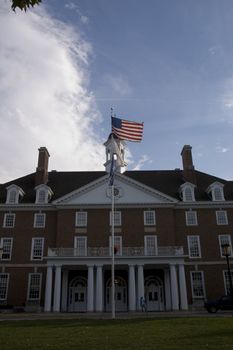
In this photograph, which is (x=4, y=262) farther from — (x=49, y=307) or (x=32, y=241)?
(x=49, y=307)

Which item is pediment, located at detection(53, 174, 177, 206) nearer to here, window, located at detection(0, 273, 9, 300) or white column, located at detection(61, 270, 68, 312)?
white column, located at detection(61, 270, 68, 312)

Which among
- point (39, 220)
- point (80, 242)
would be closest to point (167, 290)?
point (80, 242)

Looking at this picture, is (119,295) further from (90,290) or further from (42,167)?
(42,167)

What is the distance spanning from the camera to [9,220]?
39031mm

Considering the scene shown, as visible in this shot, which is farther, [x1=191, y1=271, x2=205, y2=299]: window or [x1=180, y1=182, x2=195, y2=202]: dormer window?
[x1=180, y1=182, x2=195, y2=202]: dormer window

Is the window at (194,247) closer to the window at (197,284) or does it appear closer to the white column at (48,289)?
the window at (197,284)

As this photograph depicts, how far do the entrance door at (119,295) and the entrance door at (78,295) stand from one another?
2.21m

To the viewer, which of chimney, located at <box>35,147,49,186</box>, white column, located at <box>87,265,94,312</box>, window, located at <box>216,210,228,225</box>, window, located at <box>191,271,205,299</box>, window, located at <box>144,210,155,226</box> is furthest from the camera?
chimney, located at <box>35,147,49,186</box>

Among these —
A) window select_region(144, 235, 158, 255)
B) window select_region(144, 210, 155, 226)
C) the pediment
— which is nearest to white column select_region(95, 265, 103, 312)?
window select_region(144, 235, 158, 255)

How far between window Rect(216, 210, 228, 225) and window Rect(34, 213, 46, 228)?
17.8 meters

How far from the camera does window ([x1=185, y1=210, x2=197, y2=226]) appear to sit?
127ft

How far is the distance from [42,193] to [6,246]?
645 centimetres

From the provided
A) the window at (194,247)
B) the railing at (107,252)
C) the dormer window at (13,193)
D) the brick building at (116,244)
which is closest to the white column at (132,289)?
the brick building at (116,244)

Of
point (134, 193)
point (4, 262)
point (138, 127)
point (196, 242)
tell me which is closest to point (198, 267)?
point (196, 242)
